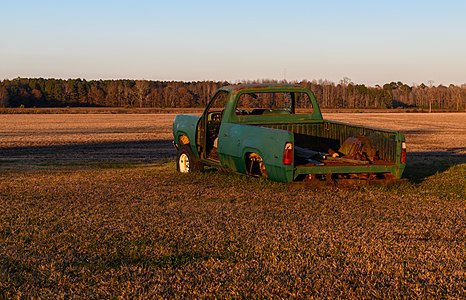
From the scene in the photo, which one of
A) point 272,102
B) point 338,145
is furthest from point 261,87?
point 338,145

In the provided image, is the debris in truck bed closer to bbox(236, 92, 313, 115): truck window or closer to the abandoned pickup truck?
the abandoned pickup truck

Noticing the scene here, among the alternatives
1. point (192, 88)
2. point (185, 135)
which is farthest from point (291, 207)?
point (192, 88)

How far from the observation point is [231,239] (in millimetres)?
7246

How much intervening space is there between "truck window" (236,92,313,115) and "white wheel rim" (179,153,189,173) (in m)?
1.69

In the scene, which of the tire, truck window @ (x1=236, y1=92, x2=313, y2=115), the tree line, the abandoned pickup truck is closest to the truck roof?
the abandoned pickup truck

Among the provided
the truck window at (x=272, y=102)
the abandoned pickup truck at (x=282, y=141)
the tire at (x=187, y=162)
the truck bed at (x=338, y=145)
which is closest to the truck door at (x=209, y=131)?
the abandoned pickup truck at (x=282, y=141)

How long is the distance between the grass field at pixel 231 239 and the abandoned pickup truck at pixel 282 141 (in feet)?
1.25

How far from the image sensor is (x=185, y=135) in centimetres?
1448

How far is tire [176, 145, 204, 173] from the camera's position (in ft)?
45.8

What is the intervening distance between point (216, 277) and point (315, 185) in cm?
564

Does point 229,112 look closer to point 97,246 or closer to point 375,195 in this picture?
point 375,195

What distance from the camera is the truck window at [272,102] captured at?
13.7m

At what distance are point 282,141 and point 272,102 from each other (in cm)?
463

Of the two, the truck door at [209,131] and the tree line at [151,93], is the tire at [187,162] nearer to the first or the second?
the truck door at [209,131]
